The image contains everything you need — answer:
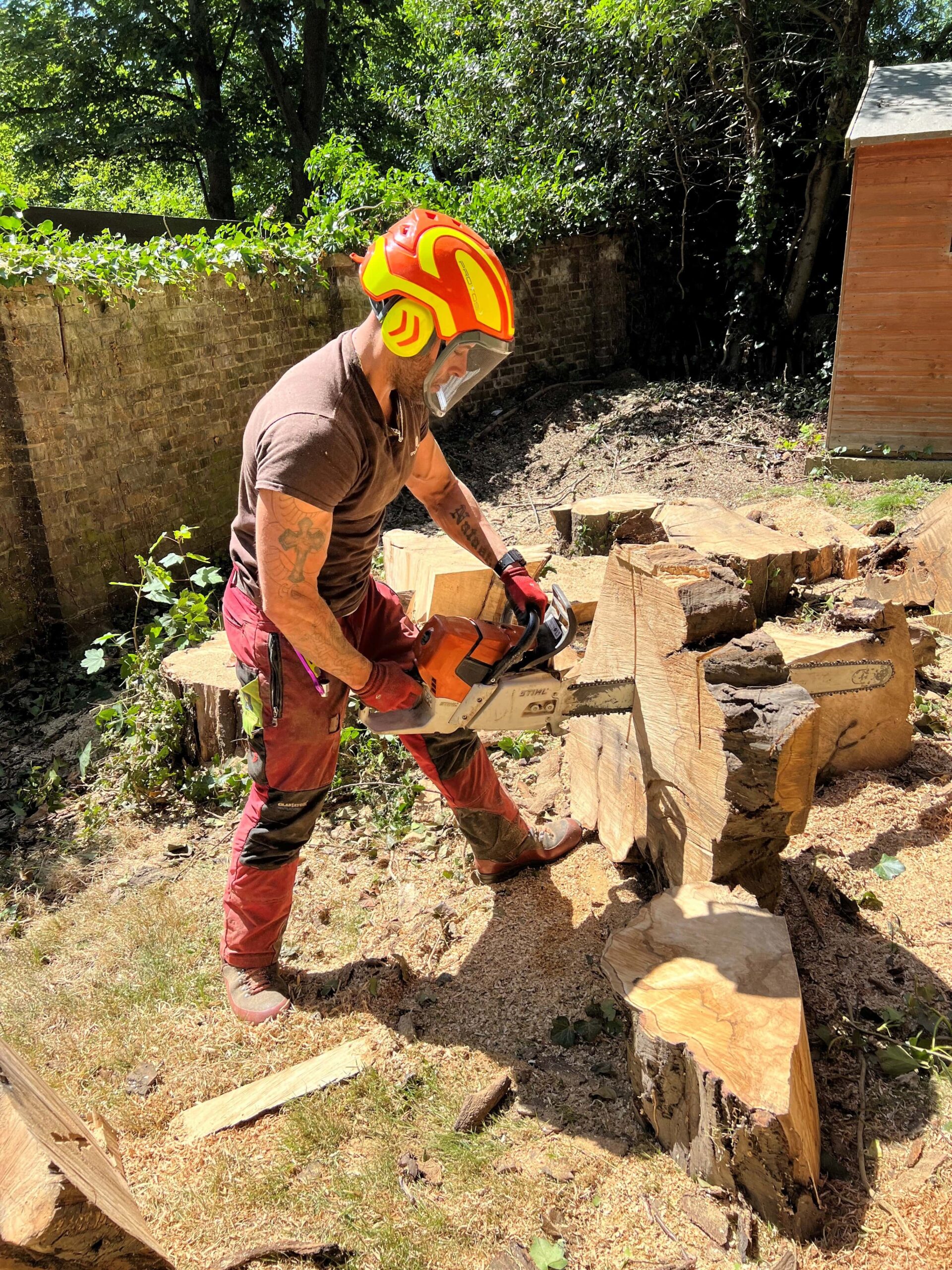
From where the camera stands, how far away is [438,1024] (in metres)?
2.63

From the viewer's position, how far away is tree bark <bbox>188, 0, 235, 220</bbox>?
16.8m

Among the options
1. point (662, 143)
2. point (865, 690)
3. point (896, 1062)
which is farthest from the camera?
point (662, 143)

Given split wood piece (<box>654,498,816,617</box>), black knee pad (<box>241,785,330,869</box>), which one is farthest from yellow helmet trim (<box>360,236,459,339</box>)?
split wood piece (<box>654,498,816,617</box>)

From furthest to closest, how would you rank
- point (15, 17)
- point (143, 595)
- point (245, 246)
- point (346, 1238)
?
point (15, 17) → point (245, 246) → point (143, 595) → point (346, 1238)

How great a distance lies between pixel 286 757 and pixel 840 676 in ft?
6.58

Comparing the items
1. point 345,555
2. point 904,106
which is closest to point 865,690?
point 345,555

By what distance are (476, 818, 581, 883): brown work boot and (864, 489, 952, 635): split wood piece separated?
214 centimetres

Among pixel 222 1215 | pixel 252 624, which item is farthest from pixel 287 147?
pixel 222 1215

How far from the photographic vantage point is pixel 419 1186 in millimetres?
2092

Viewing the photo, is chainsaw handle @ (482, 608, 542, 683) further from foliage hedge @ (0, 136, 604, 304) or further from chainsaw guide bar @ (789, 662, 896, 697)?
foliage hedge @ (0, 136, 604, 304)

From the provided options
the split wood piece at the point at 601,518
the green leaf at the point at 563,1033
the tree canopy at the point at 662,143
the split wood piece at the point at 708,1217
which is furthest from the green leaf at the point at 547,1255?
the tree canopy at the point at 662,143

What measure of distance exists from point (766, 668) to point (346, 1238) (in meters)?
1.67

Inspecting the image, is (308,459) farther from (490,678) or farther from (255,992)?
(255,992)

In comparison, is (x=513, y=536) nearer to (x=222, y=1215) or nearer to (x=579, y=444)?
(x=579, y=444)
